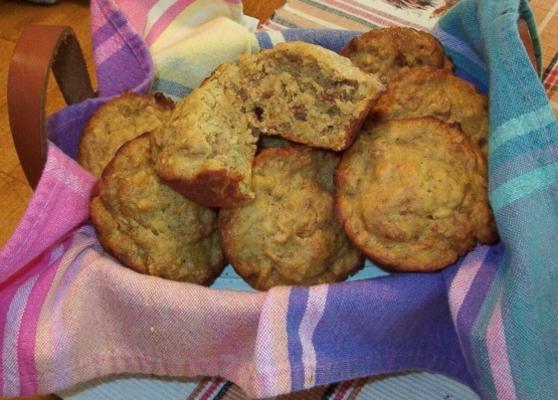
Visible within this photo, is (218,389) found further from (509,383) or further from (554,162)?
(554,162)

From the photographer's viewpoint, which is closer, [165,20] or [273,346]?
[273,346]

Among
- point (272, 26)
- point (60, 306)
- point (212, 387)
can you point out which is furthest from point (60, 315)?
point (272, 26)

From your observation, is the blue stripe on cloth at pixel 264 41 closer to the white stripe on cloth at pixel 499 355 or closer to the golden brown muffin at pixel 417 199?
the golden brown muffin at pixel 417 199

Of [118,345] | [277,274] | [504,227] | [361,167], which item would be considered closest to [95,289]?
[118,345]

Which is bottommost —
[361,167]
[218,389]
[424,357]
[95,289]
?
[218,389]

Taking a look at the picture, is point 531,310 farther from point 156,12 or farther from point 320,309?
point 156,12

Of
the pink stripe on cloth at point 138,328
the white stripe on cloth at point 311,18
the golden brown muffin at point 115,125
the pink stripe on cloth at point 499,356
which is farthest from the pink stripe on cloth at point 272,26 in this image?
the pink stripe on cloth at point 499,356

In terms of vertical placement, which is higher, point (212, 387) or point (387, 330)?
point (387, 330)
